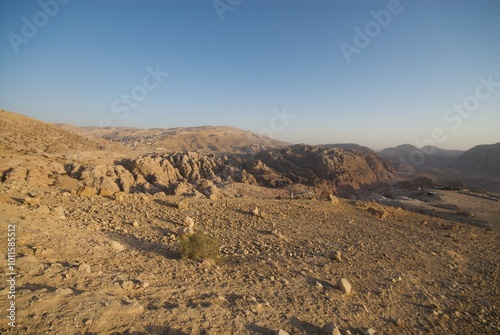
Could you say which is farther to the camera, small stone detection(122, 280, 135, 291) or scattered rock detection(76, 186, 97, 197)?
scattered rock detection(76, 186, 97, 197)

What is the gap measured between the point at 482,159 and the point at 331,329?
269 ft

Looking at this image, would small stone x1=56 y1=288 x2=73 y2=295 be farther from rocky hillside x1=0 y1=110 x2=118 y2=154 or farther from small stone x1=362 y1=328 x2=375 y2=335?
rocky hillside x1=0 y1=110 x2=118 y2=154

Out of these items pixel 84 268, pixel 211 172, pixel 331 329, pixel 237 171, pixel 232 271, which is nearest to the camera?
pixel 331 329

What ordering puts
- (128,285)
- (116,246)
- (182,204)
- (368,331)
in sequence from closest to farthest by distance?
(368,331) → (128,285) → (116,246) → (182,204)

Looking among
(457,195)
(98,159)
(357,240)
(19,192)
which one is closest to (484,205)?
(457,195)

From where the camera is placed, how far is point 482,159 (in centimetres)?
6306

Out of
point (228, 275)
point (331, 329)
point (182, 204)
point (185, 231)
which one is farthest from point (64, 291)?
point (182, 204)

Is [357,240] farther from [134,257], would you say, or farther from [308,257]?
[134,257]

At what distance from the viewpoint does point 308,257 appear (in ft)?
19.5

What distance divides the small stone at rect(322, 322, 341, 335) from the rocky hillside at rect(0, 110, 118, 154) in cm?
2695

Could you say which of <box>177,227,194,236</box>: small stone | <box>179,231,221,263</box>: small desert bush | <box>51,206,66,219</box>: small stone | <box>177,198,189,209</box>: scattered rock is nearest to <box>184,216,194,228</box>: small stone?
<box>177,227,194,236</box>: small stone

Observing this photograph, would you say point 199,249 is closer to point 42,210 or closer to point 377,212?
point 42,210

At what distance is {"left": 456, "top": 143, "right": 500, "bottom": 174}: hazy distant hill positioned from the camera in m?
59.0

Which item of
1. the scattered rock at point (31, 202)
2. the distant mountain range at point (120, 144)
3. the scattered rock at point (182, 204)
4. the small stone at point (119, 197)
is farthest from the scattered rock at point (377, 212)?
the distant mountain range at point (120, 144)
